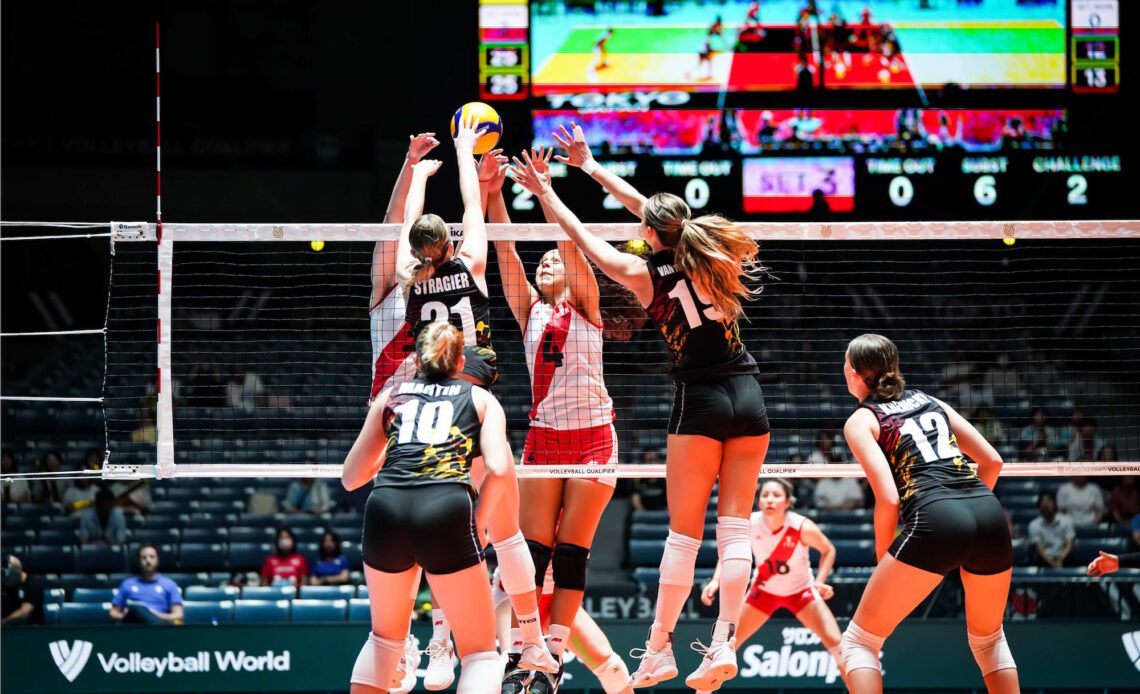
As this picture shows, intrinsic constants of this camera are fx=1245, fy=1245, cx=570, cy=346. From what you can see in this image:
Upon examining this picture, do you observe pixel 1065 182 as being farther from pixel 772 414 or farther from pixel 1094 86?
pixel 772 414

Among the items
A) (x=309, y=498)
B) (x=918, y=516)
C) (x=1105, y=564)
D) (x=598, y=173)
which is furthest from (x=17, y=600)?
(x=1105, y=564)

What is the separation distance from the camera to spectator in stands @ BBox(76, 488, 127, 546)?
14.1 metres

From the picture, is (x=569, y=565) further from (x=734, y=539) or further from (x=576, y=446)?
(x=734, y=539)

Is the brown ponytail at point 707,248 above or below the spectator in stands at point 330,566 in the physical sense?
above

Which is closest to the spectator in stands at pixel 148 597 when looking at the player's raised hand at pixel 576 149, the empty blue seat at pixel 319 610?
the empty blue seat at pixel 319 610

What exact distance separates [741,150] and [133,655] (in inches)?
317

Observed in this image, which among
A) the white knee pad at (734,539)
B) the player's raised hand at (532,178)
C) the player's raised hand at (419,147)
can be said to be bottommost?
the white knee pad at (734,539)

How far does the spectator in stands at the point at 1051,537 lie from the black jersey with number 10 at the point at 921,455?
763 cm

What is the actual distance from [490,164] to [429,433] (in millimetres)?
2219

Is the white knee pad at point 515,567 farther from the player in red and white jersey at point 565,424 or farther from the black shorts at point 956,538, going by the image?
the black shorts at point 956,538

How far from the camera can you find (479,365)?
6.50m

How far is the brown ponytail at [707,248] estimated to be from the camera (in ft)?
20.1

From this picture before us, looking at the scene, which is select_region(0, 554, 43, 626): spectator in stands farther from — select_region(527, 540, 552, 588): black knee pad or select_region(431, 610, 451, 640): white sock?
select_region(527, 540, 552, 588): black knee pad

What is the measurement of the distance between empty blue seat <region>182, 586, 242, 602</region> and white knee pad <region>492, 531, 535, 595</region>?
6125 mm
